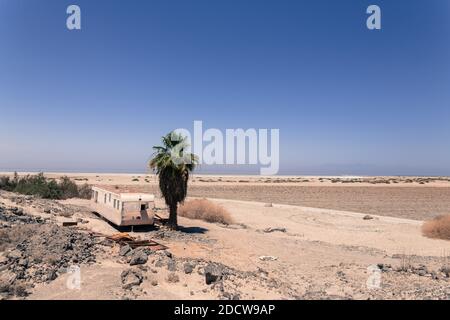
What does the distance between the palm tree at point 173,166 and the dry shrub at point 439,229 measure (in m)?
16.9

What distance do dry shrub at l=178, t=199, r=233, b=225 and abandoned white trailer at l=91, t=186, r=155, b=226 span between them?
6.64 metres

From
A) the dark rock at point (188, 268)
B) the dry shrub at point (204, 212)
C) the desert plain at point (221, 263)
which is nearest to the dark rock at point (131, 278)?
the desert plain at point (221, 263)

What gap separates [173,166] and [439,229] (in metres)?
18.2

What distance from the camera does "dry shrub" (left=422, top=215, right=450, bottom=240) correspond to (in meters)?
24.4

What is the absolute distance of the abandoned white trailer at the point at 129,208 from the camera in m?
20.5

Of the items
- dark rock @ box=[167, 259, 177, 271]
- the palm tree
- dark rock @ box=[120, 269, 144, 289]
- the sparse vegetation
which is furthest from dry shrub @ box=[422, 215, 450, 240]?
the sparse vegetation

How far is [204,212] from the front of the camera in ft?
93.0

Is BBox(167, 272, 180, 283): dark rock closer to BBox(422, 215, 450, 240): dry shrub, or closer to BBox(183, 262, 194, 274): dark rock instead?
BBox(183, 262, 194, 274): dark rock

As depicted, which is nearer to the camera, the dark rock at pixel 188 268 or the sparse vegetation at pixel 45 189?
the dark rock at pixel 188 268

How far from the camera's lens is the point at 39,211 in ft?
79.1

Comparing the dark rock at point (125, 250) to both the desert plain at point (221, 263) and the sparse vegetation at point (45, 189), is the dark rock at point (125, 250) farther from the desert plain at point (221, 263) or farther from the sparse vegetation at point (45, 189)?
the sparse vegetation at point (45, 189)
